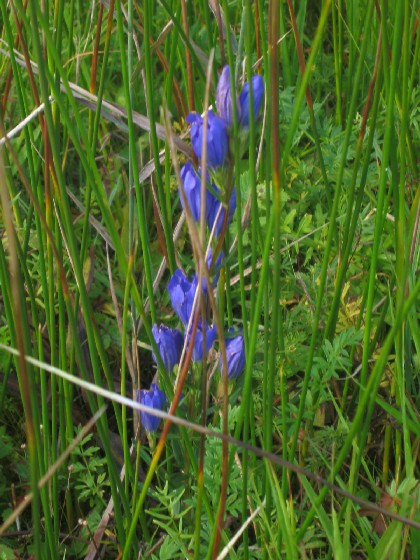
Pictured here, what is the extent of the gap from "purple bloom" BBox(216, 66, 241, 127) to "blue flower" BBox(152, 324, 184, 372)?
0.27 meters

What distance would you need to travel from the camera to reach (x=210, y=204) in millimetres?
786

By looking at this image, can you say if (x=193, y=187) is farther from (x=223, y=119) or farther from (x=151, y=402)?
(x=151, y=402)

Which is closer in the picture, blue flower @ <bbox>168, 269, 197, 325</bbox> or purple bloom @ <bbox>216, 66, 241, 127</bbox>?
purple bloom @ <bbox>216, 66, 241, 127</bbox>

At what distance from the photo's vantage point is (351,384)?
1.18 meters

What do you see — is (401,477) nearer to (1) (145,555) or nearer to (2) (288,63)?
(1) (145,555)

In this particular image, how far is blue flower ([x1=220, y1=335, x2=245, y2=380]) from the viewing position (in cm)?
86

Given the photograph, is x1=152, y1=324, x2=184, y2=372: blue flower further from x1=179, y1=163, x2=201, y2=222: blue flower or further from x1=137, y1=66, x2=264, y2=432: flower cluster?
x1=179, y1=163, x2=201, y2=222: blue flower

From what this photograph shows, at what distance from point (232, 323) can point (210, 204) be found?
339mm

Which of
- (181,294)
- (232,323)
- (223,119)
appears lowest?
(232,323)

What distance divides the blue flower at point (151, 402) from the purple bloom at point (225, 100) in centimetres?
37

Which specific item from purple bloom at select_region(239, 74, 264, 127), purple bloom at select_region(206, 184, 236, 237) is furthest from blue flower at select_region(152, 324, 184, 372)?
purple bloom at select_region(239, 74, 264, 127)

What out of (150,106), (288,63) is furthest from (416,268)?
(288,63)

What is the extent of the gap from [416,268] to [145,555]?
554 millimetres

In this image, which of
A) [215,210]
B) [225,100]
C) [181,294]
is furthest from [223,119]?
[181,294]
